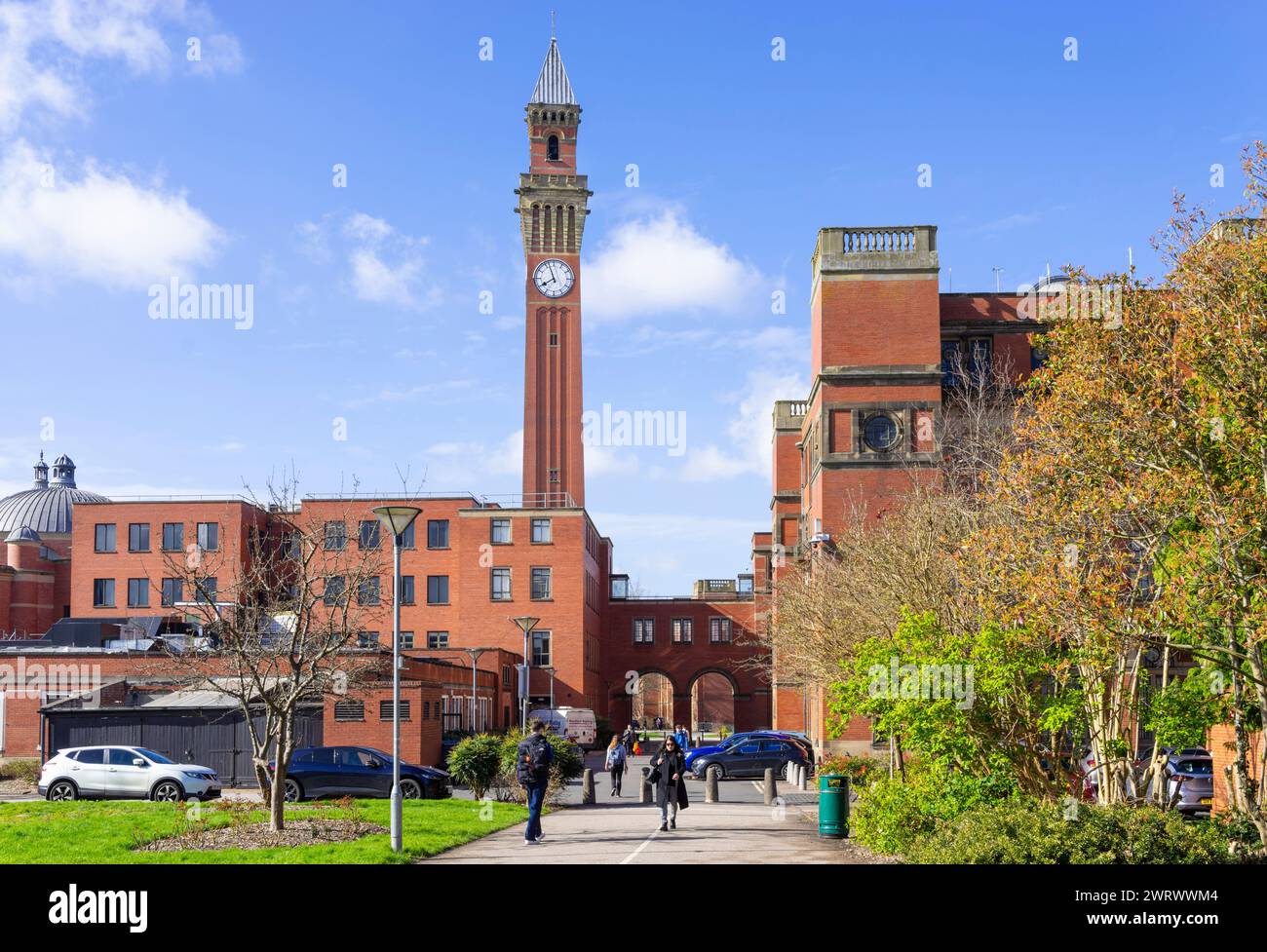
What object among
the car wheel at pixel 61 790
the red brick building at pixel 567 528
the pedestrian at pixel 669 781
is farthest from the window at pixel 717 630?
the pedestrian at pixel 669 781

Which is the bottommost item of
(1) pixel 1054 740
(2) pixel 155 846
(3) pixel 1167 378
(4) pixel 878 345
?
(2) pixel 155 846

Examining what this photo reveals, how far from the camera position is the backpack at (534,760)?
19.9m

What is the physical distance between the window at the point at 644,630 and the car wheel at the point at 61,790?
54622mm

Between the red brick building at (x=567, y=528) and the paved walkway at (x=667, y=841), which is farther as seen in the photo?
the red brick building at (x=567, y=528)

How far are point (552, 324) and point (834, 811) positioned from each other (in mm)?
66620

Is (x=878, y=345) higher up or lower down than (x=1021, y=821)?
higher up

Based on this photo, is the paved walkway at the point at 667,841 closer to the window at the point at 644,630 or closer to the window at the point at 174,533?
the window at the point at 174,533

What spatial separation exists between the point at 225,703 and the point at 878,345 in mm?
25559

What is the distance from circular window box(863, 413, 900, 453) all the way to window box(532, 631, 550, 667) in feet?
96.2

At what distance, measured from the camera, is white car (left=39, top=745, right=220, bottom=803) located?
30.6 meters

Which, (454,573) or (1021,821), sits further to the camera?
(454,573)

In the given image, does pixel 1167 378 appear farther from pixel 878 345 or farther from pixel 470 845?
pixel 878 345
